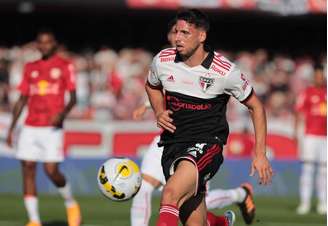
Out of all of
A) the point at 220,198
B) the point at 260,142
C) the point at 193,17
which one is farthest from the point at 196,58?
the point at 220,198

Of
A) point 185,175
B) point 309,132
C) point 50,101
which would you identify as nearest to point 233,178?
point 309,132

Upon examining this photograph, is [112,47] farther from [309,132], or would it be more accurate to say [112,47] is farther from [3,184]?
[309,132]

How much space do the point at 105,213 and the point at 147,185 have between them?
4343mm

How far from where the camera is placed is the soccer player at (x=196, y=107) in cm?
845

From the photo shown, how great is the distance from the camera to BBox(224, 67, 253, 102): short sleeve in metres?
8.49

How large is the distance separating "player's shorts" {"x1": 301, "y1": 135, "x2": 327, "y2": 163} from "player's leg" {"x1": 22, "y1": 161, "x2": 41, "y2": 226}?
559 centimetres

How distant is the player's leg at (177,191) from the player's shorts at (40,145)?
409 centimetres

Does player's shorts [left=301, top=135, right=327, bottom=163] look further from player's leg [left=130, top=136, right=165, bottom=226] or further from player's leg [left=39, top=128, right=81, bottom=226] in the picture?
player's leg [left=130, top=136, right=165, bottom=226]

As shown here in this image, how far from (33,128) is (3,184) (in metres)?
6.13

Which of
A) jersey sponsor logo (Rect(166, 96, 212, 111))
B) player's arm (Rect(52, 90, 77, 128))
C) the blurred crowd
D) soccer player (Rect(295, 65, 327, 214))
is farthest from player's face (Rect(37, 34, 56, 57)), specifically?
the blurred crowd

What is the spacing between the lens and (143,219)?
401 inches

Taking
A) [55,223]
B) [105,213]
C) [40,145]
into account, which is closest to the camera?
[40,145]

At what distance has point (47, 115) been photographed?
Result: 1230cm

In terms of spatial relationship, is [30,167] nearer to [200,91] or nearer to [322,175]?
[200,91]
